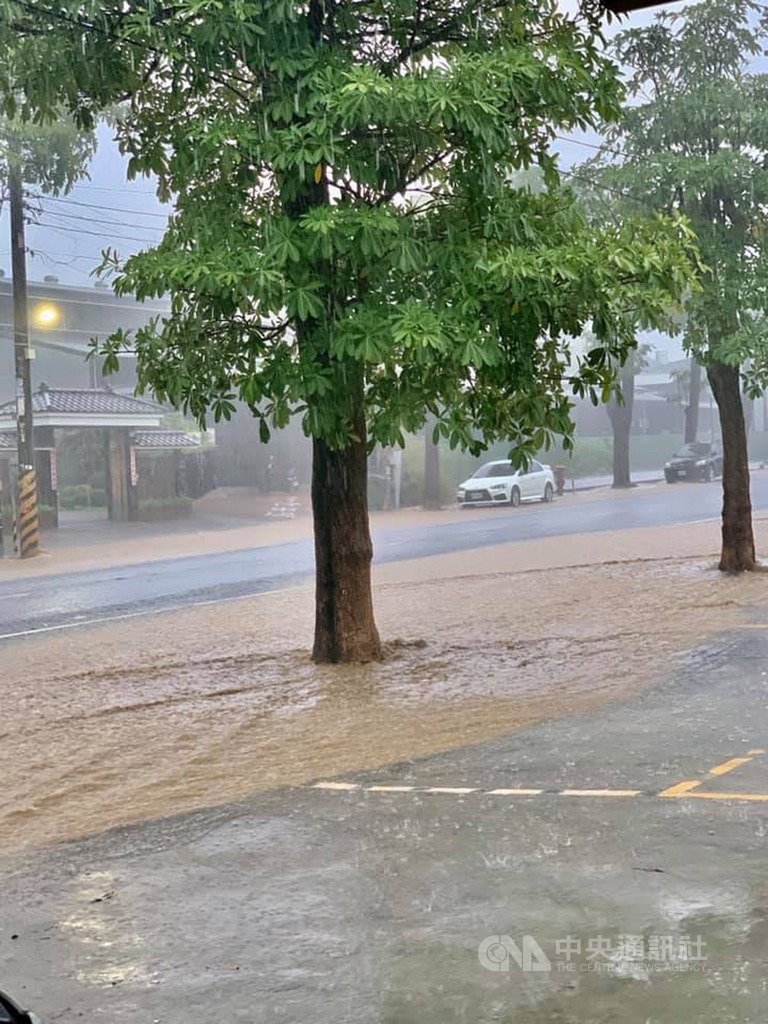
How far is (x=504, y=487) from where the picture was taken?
4188 centimetres

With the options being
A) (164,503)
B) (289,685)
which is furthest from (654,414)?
(289,685)

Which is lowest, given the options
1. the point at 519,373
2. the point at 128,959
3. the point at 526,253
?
the point at 128,959

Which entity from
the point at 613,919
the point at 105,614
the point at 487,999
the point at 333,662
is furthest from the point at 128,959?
the point at 105,614

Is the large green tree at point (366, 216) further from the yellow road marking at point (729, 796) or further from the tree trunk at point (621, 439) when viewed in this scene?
the tree trunk at point (621, 439)

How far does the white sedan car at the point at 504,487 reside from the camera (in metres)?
41.9

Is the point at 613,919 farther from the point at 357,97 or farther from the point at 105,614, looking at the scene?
the point at 105,614

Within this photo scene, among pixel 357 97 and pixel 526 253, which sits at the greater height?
pixel 357 97

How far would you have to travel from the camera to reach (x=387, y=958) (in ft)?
18.5

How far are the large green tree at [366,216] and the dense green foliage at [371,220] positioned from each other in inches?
1.0

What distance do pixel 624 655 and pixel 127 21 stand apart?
287 inches

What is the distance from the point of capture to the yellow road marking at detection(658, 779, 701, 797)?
8.05 m

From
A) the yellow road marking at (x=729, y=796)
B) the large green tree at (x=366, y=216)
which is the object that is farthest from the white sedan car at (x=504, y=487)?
the yellow road marking at (x=729, y=796)

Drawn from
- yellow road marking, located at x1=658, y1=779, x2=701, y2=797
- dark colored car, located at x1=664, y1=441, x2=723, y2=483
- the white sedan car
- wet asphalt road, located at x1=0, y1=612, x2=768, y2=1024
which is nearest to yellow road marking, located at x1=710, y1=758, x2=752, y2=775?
wet asphalt road, located at x1=0, y1=612, x2=768, y2=1024

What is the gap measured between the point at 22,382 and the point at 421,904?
81.8 ft
